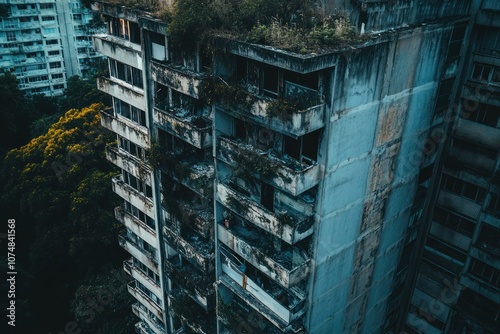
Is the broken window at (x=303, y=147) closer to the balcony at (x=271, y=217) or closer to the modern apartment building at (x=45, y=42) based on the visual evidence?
the balcony at (x=271, y=217)

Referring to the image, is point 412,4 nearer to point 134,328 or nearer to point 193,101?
point 193,101

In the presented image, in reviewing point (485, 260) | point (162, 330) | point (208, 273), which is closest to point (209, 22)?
point (208, 273)

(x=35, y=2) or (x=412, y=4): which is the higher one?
(x=412, y=4)

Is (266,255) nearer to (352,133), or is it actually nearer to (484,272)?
(352,133)

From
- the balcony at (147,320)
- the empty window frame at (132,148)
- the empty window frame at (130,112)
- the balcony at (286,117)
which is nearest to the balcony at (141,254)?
the balcony at (147,320)

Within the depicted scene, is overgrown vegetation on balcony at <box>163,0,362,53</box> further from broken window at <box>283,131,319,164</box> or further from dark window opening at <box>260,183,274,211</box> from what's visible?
dark window opening at <box>260,183,274,211</box>

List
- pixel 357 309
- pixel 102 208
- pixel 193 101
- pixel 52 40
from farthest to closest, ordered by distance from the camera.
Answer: pixel 52 40
pixel 102 208
pixel 357 309
pixel 193 101

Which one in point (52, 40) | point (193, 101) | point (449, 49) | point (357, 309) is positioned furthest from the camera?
point (52, 40)
